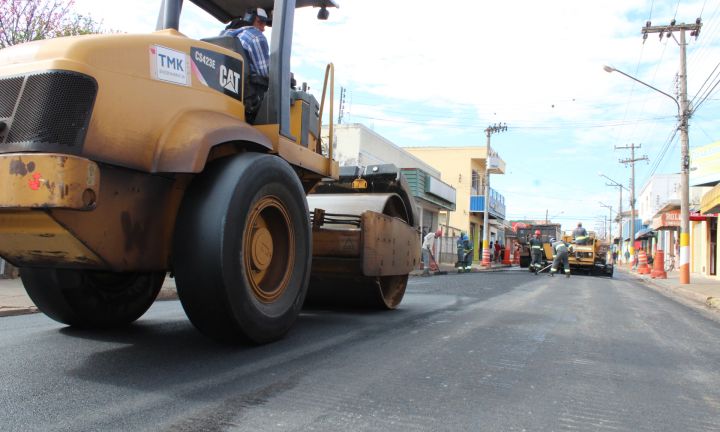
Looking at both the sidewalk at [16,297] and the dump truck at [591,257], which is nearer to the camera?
the sidewalk at [16,297]

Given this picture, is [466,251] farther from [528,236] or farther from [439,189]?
[528,236]

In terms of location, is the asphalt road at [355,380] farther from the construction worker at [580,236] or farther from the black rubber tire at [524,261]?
the black rubber tire at [524,261]

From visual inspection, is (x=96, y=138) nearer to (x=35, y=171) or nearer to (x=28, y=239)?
(x=35, y=171)

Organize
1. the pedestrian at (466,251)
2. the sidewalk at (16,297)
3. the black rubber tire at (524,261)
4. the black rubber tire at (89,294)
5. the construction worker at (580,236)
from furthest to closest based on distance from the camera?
the black rubber tire at (524,261) < the construction worker at (580,236) < the pedestrian at (466,251) < the sidewalk at (16,297) < the black rubber tire at (89,294)

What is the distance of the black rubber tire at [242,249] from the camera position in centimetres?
312

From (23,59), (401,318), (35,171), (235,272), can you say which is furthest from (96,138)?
(401,318)

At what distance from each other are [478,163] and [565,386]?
43.4 meters

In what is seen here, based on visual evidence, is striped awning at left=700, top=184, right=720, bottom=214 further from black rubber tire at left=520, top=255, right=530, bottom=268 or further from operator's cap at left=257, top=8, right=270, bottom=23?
operator's cap at left=257, top=8, right=270, bottom=23

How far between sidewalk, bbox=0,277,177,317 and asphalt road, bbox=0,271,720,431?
55 centimetres

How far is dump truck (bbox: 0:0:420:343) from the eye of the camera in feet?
8.76

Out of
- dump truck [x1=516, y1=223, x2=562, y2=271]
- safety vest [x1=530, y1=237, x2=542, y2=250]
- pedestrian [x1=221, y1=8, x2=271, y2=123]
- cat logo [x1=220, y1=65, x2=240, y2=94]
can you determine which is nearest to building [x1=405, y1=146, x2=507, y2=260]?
dump truck [x1=516, y1=223, x2=562, y2=271]

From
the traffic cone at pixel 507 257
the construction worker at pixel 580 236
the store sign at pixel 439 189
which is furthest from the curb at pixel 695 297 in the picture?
the traffic cone at pixel 507 257

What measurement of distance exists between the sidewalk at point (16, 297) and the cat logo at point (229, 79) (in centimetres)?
387

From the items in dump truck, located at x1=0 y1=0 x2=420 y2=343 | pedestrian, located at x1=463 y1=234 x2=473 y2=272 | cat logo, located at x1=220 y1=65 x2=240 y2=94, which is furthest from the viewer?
pedestrian, located at x1=463 y1=234 x2=473 y2=272
